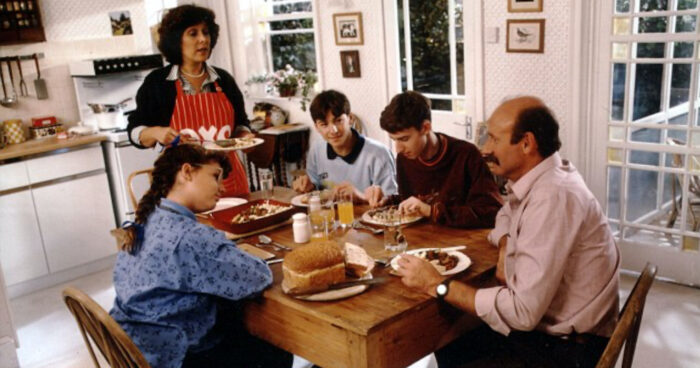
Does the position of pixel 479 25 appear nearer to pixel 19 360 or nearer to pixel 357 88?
pixel 357 88

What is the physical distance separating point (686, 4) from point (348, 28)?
2463mm

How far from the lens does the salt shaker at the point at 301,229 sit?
2391 millimetres

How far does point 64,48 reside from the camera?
5.15 metres

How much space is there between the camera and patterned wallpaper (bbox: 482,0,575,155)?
3920 millimetres

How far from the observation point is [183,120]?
3.15m

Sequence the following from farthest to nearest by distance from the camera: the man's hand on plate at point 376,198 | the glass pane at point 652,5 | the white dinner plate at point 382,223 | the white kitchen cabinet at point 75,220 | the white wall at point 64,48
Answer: the white wall at point 64,48
the white kitchen cabinet at point 75,220
the glass pane at point 652,5
the man's hand on plate at point 376,198
the white dinner plate at point 382,223

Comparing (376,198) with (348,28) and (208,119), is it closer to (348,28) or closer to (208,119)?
(208,119)

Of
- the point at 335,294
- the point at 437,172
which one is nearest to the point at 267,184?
the point at 437,172

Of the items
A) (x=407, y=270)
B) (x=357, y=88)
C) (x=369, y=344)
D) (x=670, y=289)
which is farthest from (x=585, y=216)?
(x=357, y=88)

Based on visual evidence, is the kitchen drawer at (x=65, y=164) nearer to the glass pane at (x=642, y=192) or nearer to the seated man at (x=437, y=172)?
the seated man at (x=437, y=172)

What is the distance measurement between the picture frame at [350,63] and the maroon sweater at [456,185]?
2.53m

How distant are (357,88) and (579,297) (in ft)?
12.2

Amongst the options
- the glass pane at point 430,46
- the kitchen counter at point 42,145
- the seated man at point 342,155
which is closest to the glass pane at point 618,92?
the glass pane at point 430,46

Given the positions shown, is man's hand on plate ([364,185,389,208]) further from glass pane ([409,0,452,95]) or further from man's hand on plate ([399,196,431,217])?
glass pane ([409,0,452,95])
